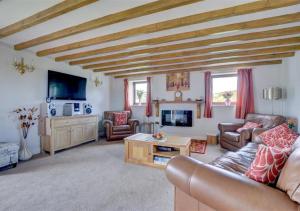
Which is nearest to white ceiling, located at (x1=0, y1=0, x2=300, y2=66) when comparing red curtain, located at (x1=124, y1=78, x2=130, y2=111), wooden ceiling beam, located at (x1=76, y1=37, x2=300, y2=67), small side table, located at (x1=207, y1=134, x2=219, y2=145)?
wooden ceiling beam, located at (x1=76, y1=37, x2=300, y2=67)

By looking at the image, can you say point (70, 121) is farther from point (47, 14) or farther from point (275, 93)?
point (275, 93)

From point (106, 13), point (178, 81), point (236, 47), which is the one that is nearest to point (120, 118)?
point (178, 81)

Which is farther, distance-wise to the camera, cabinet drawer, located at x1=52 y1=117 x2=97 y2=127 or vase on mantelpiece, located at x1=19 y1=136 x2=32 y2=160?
cabinet drawer, located at x1=52 y1=117 x2=97 y2=127

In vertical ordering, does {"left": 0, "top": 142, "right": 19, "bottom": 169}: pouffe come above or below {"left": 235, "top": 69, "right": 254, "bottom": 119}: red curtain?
below

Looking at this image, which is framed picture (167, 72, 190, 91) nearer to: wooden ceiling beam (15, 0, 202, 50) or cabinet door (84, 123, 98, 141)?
cabinet door (84, 123, 98, 141)

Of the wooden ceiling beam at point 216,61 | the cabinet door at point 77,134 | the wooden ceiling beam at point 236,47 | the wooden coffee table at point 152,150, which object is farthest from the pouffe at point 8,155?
the wooden ceiling beam at point 216,61

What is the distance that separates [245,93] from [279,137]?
206 centimetres

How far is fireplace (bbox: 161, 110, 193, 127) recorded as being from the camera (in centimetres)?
538

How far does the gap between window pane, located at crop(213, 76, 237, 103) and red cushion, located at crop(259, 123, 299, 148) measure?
2.09 meters

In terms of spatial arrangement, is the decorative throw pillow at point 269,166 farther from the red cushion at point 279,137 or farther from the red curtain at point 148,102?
the red curtain at point 148,102

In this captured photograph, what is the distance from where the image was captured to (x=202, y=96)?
5250mm

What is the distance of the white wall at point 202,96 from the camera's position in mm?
4488

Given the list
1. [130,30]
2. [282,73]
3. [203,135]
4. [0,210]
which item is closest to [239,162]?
[130,30]

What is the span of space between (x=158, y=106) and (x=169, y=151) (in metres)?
2.86
